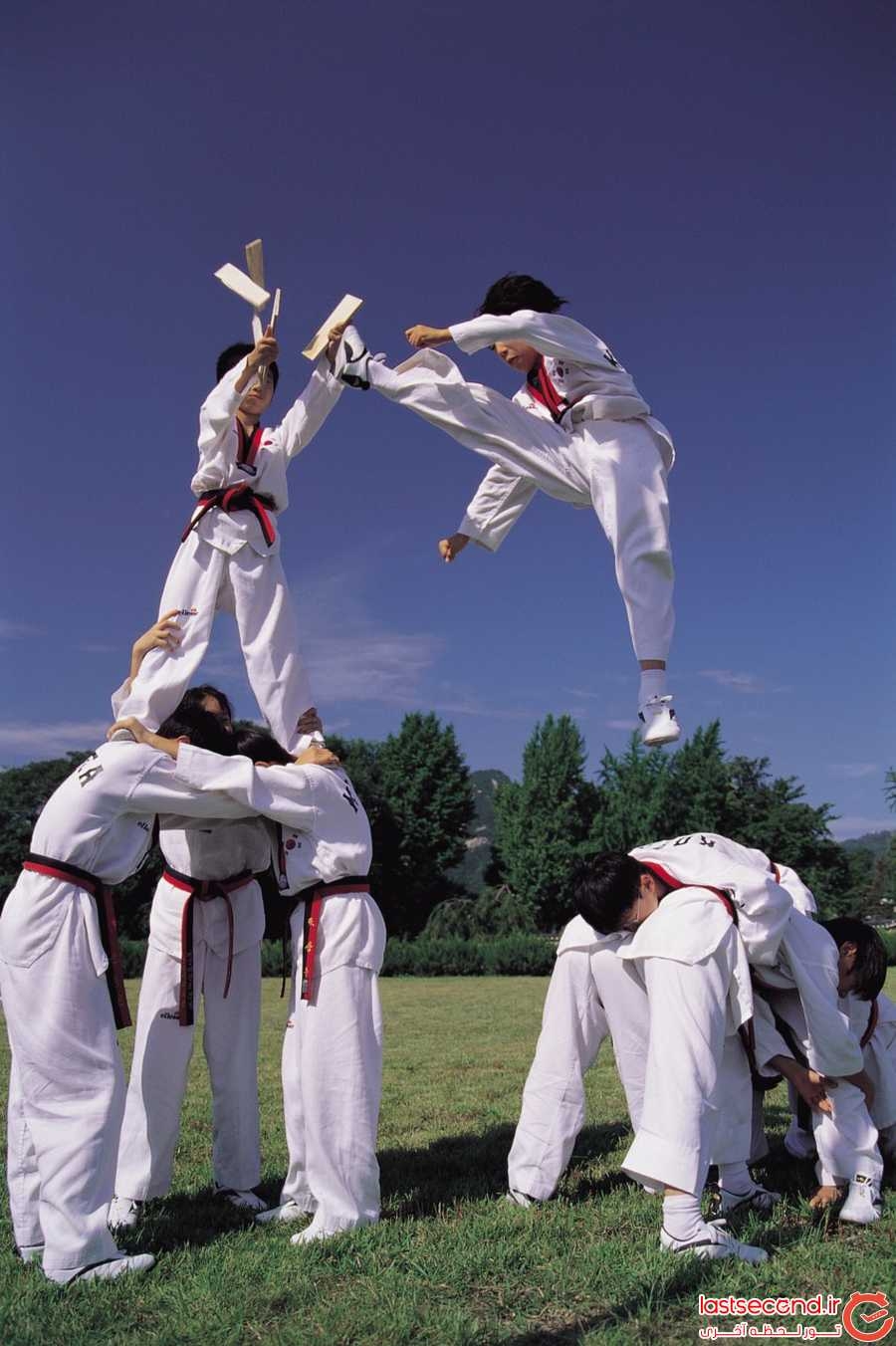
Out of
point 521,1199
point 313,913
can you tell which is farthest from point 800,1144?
point 313,913

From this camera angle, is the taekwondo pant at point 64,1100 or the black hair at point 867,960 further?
the black hair at point 867,960

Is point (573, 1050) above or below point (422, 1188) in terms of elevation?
above

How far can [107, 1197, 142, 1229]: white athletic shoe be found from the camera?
5059 mm

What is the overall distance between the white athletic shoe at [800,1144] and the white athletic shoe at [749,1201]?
751 millimetres

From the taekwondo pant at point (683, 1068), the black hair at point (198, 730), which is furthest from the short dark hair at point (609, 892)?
the black hair at point (198, 730)

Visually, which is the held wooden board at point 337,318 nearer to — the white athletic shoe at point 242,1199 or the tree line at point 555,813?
the white athletic shoe at point 242,1199

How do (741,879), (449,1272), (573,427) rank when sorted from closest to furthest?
(449,1272), (741,879), (573,427)

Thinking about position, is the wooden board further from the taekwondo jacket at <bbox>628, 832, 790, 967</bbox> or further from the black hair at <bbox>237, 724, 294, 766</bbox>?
the taekwondo jacket at <bbox>628, 832, 790, 967</bbox>

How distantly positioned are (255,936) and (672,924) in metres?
2.33

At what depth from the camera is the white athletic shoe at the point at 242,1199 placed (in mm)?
5379

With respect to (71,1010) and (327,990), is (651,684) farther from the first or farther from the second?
(71,1010)

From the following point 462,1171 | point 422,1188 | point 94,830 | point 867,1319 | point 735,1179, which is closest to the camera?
point 867,1319

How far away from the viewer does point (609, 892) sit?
511 centimetres

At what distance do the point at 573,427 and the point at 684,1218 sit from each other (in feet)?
13.0
